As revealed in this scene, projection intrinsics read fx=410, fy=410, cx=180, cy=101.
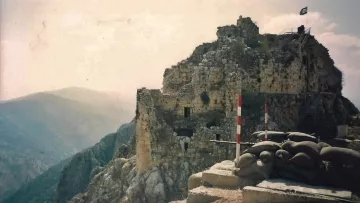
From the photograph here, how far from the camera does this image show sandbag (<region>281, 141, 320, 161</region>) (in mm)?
9125

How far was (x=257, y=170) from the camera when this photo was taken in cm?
941

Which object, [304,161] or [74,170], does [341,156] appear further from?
[74,170]

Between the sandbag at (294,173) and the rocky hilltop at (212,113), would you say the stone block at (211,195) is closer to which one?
the sandbag at (294,173)

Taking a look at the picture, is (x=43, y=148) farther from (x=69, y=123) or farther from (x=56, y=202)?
(x=56, y=202)

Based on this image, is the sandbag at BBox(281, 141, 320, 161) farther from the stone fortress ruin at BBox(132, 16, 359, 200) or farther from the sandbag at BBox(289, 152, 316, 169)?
the stone fortress ruin at BBox(132, 16, 359, 200)

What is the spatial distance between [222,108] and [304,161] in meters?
15.2

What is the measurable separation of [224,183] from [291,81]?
16.7 metres

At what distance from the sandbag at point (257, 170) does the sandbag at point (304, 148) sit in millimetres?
546

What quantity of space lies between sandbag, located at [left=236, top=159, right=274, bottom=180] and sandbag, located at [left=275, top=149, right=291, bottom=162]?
237 millimetres

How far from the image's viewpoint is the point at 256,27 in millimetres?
28688

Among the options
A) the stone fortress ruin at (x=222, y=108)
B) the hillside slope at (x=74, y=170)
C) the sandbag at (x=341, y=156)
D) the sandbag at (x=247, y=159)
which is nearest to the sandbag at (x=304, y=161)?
the sandbag at (x=341, y=156)

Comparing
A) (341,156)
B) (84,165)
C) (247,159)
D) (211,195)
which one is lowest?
(84,165)

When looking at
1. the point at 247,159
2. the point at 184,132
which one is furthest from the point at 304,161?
the point at 184,132

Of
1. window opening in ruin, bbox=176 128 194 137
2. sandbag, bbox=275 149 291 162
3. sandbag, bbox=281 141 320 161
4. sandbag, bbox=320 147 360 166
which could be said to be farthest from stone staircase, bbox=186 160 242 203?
window opening in ruin, bbox=176 128 194 137
